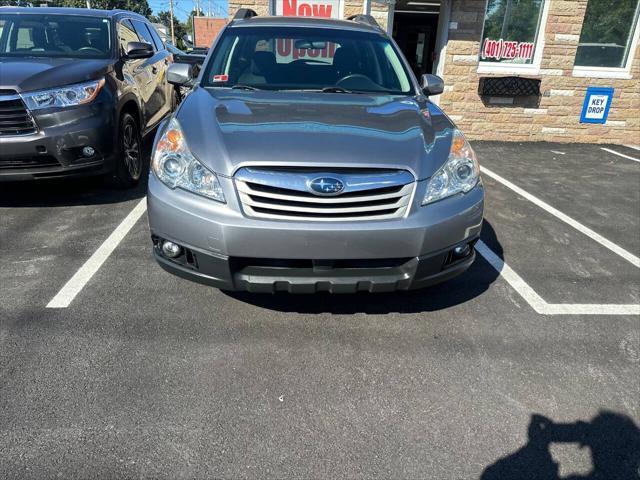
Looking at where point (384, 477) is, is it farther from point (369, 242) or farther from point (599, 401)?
point (599, 401)

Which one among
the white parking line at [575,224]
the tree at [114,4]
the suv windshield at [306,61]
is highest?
the tree at [114,4]

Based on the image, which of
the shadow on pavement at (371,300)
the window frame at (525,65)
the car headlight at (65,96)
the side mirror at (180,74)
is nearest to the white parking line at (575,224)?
the shadow on pavement at (371,300)

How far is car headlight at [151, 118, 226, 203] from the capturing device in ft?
7.78

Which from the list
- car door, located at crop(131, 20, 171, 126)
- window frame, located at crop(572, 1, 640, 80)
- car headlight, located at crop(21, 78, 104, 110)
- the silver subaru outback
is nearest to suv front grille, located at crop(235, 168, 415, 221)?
the silver subaru outback

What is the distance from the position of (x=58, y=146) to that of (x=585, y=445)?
4.35 m

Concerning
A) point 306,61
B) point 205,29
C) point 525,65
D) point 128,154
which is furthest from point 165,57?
point 205,29

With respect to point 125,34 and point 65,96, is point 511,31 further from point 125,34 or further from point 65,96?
point 65,96

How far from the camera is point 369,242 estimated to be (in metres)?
2.31

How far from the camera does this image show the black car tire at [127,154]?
15.6 feet

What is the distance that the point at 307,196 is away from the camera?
7.63ft

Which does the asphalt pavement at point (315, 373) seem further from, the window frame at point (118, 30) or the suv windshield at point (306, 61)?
the window frame at point (118, 30)

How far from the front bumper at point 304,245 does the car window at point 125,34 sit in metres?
3.52

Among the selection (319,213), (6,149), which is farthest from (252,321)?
(6,149)

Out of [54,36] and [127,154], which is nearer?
[127,154]
